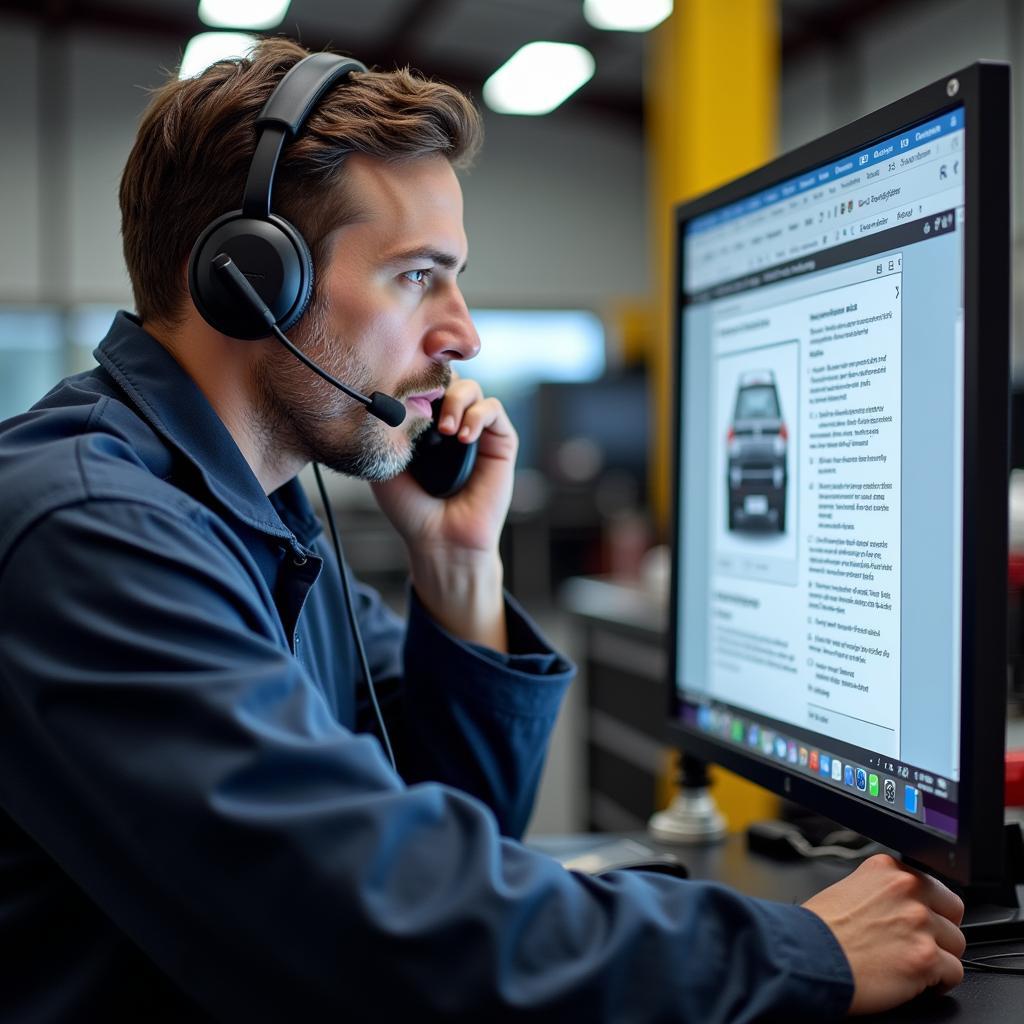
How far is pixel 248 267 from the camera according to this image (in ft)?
2.56

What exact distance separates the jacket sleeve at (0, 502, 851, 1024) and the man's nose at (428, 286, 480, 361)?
35cm

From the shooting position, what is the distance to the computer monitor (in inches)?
23.8

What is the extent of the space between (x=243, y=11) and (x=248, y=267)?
170 inches

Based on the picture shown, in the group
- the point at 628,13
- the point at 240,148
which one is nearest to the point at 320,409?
the point at 240,148

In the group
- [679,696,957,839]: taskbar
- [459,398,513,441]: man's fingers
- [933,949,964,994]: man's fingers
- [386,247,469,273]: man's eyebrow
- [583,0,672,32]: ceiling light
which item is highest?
[583,0,672,32]: ceiling light

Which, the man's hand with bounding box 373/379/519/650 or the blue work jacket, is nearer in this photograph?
the blue work jacket

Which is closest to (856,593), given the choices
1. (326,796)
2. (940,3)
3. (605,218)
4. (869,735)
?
(869,735)

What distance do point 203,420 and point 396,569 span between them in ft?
12.8

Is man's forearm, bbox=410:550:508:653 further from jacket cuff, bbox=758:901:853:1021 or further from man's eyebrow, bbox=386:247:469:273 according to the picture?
jacket cuff, bbox=758:901:853:1021

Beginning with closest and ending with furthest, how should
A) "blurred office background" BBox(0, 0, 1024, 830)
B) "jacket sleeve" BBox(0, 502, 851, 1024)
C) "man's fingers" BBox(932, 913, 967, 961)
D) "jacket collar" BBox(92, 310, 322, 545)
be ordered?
"jacket sleeve" BBox(0, 502, 851, 1024) → "man's fingers" BBox(932, 913, 967, 961) → "jacket collar" BBox(92, 310, 322, 545) → "blurred office background" BBox(0, 0, 1024, 830)

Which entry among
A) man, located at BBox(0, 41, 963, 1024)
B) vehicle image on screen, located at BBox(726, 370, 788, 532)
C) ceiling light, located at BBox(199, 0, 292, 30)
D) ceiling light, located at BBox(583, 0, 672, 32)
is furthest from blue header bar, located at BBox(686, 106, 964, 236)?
ceiling light, located at BBox(199, 0, 292, 30)

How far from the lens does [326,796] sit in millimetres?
541

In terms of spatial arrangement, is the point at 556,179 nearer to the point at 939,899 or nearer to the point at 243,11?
the point at 243,11

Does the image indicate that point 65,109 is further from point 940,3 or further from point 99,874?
point 99,874
